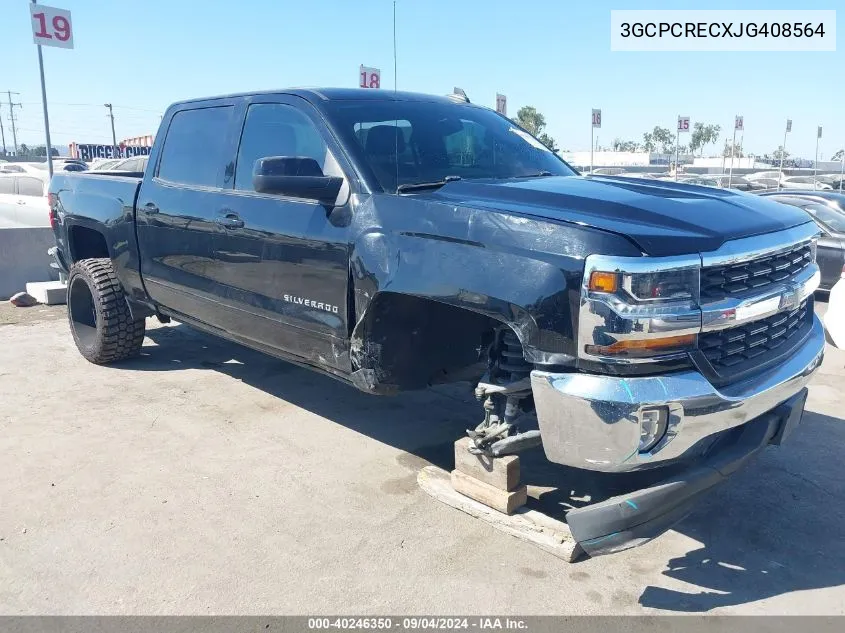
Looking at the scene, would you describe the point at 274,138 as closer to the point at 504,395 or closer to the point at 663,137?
the point at 504,395

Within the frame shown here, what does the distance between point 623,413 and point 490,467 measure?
101cm

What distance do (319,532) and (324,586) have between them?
43cm

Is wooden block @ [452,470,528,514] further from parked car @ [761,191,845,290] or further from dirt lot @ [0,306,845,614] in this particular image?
parked car @ [761,191,845,290]

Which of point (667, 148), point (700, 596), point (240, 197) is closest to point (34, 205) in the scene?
point (240, 197)

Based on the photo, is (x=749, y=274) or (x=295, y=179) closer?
(x=749, y=274)

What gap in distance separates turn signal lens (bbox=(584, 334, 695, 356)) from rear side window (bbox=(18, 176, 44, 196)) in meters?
14.9

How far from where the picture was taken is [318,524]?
3.37 meters

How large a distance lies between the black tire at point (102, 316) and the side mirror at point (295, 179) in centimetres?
280

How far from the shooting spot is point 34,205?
1055cm

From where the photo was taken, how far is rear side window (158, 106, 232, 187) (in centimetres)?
449

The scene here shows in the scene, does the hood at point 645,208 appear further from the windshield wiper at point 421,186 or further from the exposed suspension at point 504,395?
the exposed suspension at point 504,395

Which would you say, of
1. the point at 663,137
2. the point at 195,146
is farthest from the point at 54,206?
the point at 663,137

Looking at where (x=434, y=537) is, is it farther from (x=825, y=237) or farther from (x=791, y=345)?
(x=825, y=237)

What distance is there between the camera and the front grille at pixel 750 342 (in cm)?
271
